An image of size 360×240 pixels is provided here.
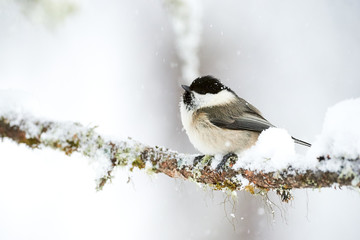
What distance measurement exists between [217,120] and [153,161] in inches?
37.8

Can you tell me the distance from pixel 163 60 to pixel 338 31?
3.65m

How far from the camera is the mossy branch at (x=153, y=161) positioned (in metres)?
1.50

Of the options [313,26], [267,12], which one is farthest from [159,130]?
[313,26]

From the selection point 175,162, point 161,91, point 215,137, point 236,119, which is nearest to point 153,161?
point 175,162

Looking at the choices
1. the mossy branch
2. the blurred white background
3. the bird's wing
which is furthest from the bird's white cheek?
the blurred white background

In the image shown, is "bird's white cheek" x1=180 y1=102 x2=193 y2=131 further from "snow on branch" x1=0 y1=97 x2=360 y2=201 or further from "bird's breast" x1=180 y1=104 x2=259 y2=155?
"snow on branch" x1=0 y1=97 x2=360 y2=201

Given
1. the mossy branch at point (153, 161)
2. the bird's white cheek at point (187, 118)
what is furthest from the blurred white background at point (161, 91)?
the mossy branch at point (153, 161)

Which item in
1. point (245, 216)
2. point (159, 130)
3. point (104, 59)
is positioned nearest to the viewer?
point (245, 216)

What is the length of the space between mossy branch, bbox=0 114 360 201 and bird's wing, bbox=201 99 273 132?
2.21ft

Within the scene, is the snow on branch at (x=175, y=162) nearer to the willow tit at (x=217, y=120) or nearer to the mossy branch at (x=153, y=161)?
the mossy branch at (x=153, y=161)

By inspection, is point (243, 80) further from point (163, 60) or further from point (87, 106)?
point (87, 106)

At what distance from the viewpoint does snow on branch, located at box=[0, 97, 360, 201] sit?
145cm

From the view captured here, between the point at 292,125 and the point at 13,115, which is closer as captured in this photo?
the point at 13,115

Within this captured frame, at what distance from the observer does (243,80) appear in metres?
6.46
